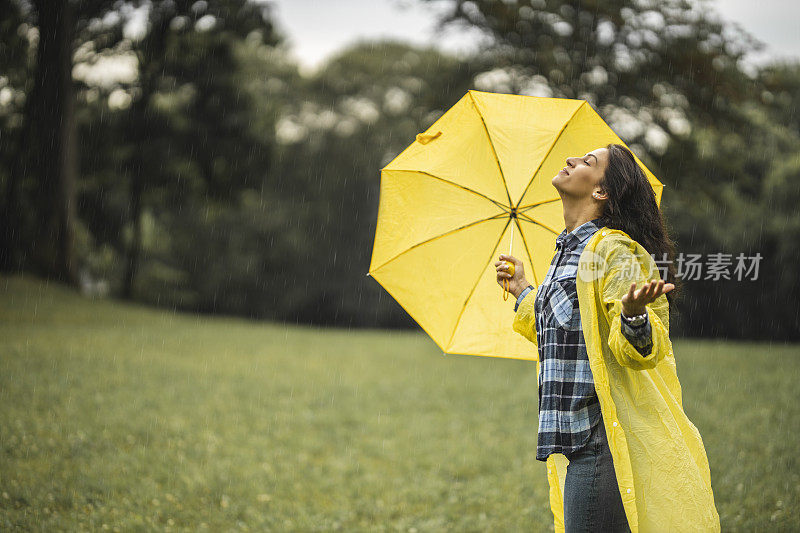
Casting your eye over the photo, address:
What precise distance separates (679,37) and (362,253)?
14.8 meters

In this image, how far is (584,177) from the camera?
100 inches

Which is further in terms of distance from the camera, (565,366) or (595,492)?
(565,366)

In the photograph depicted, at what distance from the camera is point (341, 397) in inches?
379

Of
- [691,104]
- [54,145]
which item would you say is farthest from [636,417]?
[54,145]

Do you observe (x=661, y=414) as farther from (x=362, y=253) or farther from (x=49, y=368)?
(x=362, y=253)

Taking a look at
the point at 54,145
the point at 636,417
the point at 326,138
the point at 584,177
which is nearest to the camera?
the point at 636,417

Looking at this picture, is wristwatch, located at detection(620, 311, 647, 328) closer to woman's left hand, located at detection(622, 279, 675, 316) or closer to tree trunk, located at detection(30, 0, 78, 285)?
woman's left hand, located at detection(622, 279, 675, 316)

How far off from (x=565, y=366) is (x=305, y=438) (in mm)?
5593

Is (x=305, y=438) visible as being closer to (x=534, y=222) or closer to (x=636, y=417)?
(x=534, y=222)

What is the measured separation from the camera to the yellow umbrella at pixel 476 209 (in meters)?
3.33

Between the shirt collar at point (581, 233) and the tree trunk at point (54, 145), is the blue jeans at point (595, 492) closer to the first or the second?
the shirt collar at point (581, 233)

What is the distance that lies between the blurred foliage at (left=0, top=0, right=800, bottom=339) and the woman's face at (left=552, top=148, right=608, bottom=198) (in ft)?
24.9

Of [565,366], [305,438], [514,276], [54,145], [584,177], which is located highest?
[54,145]

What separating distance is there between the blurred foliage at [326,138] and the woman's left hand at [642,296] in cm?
814
